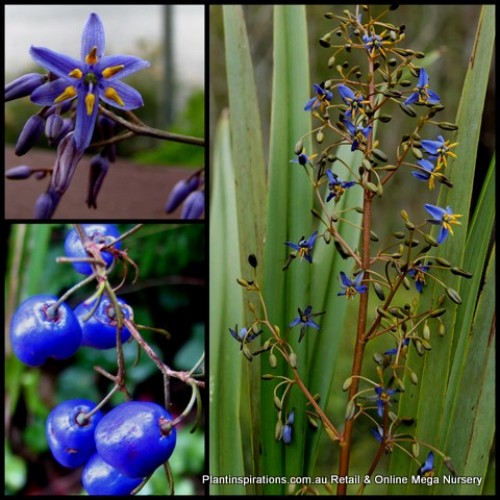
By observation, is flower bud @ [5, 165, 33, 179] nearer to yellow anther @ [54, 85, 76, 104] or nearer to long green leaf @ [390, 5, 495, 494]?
yellow anther @ [54, 85, 76, 104]

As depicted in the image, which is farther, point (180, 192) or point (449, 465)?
point (180, 192)

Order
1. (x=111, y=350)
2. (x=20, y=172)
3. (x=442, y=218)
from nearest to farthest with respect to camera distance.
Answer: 1. (x=442, y=218)
2. (x=20, y=172)
3. (x=111, y=350)

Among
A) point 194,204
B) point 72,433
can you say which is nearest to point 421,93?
point 194,204

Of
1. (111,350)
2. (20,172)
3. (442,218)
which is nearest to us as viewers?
(442,218)

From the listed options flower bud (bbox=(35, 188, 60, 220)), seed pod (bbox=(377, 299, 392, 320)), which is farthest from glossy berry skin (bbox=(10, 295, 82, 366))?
seed pod (bbox=(377, 299, 392, 320))

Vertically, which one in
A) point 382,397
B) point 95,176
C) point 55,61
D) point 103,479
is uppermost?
point 55,61

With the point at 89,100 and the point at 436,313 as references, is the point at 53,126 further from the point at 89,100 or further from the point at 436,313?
the point at 436,313

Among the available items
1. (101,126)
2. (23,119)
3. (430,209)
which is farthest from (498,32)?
(23,119)
